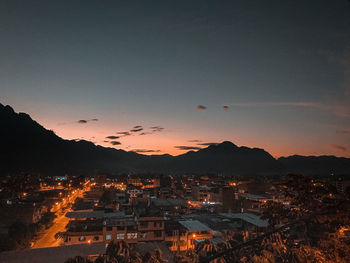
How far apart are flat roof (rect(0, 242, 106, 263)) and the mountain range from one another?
49799 mm

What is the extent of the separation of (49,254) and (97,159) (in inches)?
4829

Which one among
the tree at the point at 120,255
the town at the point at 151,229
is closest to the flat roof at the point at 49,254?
the town at the point at 151,229

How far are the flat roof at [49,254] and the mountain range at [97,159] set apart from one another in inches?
1961

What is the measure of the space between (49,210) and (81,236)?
47.5 feet

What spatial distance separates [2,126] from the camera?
81.6 metres

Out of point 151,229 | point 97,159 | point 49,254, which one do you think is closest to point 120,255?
point 49,254

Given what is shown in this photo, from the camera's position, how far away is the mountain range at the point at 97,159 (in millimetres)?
76700

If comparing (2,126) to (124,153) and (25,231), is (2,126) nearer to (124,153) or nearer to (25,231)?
(25,231)

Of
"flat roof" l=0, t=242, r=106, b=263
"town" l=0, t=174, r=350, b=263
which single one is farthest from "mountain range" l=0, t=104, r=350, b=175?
"flat roof" l=0, t=242, r=106, b=263

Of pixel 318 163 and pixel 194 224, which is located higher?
pixel 318 163

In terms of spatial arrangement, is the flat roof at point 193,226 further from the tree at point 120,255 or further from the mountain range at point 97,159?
the mountain range at point 97,159

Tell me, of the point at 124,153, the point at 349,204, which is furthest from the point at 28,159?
the point at 124,153

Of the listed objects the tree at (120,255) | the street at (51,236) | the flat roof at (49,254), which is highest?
the tree at (120,255)

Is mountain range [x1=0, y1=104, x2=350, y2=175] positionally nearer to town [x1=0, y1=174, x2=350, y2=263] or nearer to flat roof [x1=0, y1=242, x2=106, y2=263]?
town [x1=0, y1=174, x2=350, y2=263]
